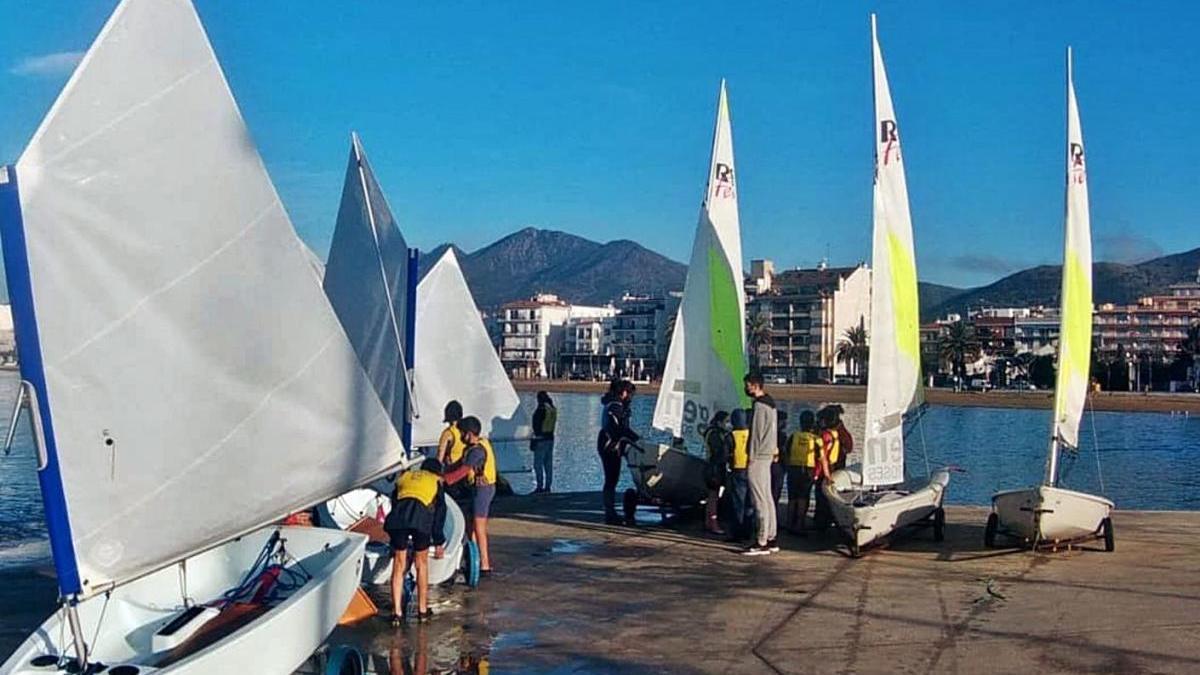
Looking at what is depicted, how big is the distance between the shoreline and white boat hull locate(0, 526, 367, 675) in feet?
211

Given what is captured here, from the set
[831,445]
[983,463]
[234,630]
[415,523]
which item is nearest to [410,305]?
[415,523]

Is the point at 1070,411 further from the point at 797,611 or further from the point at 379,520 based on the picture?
the point at 379,520

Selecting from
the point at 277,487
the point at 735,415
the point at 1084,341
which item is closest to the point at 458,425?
the point at 735,415

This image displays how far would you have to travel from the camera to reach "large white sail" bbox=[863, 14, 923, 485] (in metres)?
12.6

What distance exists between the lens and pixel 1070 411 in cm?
1241

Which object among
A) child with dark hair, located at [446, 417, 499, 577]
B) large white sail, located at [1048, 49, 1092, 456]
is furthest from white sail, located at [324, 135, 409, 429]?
large white sail, located at [1048, 49, 1092, 456]

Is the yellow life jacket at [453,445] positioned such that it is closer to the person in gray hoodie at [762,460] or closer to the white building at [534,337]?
the person in gray hoodie at [762,460]

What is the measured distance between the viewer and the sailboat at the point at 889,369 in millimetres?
12164

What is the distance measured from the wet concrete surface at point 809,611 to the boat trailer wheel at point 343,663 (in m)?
0.74

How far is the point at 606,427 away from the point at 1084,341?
201 inches

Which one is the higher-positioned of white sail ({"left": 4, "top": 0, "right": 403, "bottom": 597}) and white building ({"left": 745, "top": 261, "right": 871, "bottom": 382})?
white building ({"left": 745, "top": 261, "right": 871, "bottom": 382})

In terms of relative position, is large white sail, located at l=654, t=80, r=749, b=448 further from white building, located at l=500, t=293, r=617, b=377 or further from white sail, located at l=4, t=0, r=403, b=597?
white building, located at l=500, t=293, r=617, b=377

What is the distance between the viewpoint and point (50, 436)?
5.43 m

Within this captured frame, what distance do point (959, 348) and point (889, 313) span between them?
374ft
